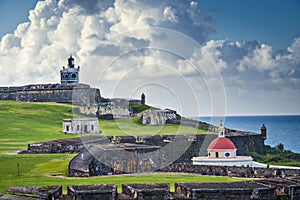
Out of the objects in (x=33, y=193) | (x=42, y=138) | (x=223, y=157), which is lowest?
(x=33, y=193)

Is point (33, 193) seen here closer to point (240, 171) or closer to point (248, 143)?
point (240, 171)

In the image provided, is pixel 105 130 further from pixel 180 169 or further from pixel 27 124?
pixel 180 169

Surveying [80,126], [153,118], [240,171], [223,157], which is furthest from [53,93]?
[240,171]

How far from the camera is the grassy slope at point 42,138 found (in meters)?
19.2

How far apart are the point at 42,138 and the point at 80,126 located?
24.1 ft

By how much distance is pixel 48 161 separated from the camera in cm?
2514

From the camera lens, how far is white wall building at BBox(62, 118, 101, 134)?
152ft

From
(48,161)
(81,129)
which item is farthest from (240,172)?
(81,129)

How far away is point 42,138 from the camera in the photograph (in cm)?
3941

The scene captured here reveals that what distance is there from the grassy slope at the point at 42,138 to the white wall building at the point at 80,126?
0.82 metres

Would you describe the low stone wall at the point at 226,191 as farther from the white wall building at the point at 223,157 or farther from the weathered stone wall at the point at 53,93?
the weathered stone wall at the point at 53,93

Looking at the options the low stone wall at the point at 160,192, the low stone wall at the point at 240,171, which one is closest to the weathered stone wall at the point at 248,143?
the low stone wall at the point at 240,171

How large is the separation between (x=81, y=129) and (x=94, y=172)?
80.6 ft

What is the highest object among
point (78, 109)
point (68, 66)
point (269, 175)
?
point (68, 66)
